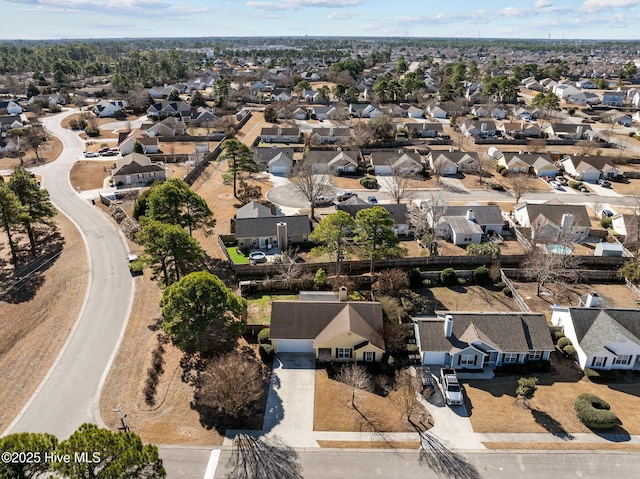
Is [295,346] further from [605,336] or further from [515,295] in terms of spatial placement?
[605,336]

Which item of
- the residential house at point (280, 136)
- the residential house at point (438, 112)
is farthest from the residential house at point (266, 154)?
the residential house at point (438, 112)

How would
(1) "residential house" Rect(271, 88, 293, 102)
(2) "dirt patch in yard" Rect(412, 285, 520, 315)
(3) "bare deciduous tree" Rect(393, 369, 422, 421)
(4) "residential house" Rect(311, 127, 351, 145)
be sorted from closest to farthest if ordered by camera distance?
1. (3) "bare deciduous tree" Rect(393, 369, 422, 421)
2. (2) "dirt patch in yard" Rect(412, 285, 520, 315)
3. (4) "residential house" Rect(311, 127, 351, 145)
4. (1) "residential house" Rect(271, 88, 293, 102)

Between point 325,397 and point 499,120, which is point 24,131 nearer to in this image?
point 325,397

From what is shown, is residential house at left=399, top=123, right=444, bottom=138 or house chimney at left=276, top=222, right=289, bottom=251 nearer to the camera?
house chimney at left=276, top=222, right=289, bottom=251

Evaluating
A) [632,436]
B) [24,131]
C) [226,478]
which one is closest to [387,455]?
[226,478]

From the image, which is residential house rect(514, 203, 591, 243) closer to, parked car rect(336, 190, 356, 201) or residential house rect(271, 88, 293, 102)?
parked car rect(336, 190, 356, 201)

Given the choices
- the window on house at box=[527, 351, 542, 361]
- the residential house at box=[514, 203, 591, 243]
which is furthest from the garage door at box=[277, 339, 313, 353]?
the residential house at box=[514, 203, 591, 243]

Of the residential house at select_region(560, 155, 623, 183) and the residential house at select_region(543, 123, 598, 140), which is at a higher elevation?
the residential house at select_region(543, 123, 598, 140)


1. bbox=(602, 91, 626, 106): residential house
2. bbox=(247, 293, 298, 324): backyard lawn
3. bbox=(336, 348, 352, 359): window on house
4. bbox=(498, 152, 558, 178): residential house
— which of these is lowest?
bbox=(247, 293, 298, 324): backyard lawn
